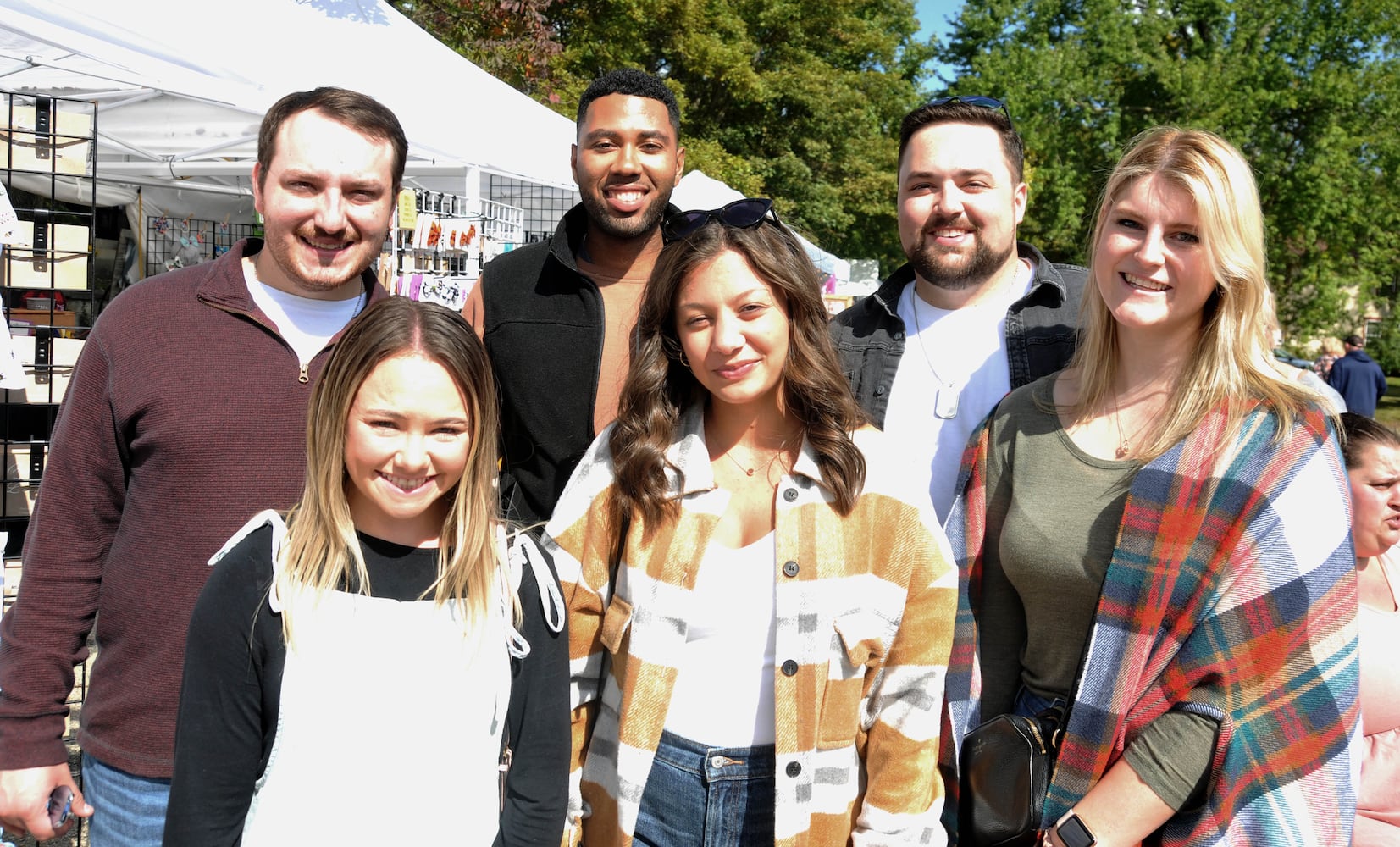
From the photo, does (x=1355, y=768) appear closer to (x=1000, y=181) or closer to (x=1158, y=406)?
(x=1158, y=406)

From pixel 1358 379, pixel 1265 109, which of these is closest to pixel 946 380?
pixel 1358 379

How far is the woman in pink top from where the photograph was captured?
103 inches

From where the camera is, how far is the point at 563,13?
18.4 meters

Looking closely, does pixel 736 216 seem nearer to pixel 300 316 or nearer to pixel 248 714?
pixel 300 316

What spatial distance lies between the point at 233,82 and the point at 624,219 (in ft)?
11.9

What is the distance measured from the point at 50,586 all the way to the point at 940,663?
1861mm

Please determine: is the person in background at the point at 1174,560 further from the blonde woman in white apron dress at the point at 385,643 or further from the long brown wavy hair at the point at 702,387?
the blonde woman in white apron dress at the point at 385,643

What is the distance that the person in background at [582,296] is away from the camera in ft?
9.45

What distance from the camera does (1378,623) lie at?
2.66 metres

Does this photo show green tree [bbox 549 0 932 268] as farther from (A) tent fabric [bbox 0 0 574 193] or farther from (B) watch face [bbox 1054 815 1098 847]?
(B) watch face [bbox 1054 815 1098 847]

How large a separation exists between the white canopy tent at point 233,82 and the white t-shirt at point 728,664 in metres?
4.49

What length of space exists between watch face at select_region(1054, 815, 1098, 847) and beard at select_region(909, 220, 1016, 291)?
1.49 m

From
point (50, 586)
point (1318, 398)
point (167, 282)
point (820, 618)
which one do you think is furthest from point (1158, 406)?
point (50, 586)

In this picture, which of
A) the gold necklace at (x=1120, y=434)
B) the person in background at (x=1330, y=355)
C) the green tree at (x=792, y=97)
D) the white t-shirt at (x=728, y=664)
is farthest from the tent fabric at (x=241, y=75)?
the person in background at (x=1330, y=355)
